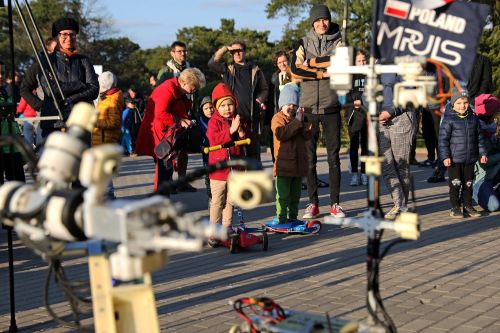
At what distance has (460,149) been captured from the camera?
9797mm

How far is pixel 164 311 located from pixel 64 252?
2.37 meters

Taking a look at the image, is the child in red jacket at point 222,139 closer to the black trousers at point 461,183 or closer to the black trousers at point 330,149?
the black trousers at point 330,149

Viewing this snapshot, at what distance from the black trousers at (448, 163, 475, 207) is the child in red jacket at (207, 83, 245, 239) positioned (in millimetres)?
2959

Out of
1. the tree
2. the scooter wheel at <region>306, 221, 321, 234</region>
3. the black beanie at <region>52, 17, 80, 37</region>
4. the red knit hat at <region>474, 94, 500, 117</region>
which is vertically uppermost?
the tree

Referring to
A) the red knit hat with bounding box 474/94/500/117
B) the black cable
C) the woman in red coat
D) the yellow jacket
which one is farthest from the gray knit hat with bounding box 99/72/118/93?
the black cable

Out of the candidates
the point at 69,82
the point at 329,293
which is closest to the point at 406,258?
the point at 329,293

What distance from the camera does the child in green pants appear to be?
8.82 meters

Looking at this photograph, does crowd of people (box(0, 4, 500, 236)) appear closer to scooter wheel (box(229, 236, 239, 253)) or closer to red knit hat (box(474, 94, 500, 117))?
red knit hat (box(474, 94, 500, 117))

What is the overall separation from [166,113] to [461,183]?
361 centimetres

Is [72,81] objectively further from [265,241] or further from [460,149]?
[460,149]

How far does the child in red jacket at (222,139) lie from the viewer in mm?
7922

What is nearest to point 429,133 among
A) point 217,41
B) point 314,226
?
point 314,226

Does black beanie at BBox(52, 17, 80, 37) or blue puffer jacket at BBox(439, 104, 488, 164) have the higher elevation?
black beanie at BBox(52, 17, 80, 37)

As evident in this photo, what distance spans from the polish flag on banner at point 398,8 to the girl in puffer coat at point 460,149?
6.15 m
